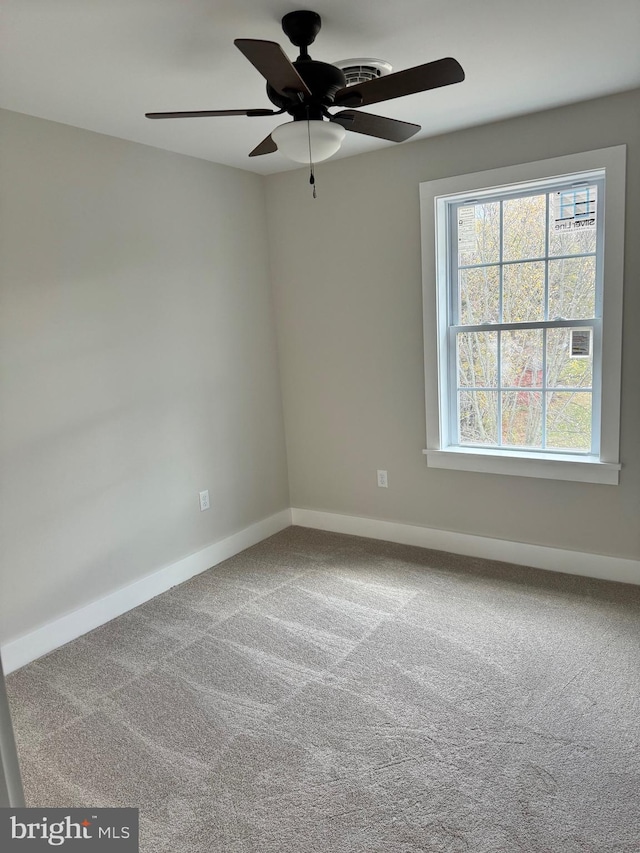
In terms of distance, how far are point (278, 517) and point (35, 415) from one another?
1.95 metres

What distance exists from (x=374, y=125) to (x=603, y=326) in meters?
1.58

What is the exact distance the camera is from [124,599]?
3184 millimetres

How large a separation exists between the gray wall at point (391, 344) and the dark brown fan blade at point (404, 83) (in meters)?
1.48

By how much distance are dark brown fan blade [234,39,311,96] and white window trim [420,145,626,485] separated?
1720 millimetres

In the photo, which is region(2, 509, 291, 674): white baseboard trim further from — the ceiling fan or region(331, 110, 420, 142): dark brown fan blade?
region(331, 110, 420, 142): dark brown fan blade

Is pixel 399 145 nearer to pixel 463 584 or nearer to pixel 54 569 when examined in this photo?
pixel 463 584

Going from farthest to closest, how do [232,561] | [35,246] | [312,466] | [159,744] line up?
[312,466], [232,561], [35,246], [159,744]

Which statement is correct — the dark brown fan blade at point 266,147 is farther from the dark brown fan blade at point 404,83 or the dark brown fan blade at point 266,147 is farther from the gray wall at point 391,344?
the gray wall at point 391,344

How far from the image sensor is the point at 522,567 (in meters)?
3.42

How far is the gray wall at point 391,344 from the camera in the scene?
3012 millimetres

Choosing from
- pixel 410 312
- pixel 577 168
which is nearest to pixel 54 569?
pixel 410 312

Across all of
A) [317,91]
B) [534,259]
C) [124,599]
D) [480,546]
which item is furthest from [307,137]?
[480,546]

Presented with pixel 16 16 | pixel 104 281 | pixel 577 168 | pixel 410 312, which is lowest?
pixel 410 312

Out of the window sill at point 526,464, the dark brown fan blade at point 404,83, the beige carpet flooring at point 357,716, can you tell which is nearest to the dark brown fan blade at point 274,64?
the dark brown fan blade at point 404,83
